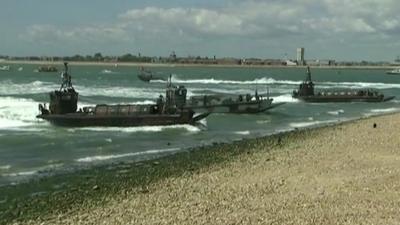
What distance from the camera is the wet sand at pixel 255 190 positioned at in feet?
39.4

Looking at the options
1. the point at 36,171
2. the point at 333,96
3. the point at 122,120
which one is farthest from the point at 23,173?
A: the point at 333,96

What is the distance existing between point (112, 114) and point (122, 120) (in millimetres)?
900

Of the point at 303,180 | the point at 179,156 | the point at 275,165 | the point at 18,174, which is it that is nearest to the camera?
the point at 303,180

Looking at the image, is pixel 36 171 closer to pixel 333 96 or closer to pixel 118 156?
pixel 118 156

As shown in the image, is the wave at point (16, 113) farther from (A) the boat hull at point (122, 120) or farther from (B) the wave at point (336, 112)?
(B) the wave at point (336, 112)

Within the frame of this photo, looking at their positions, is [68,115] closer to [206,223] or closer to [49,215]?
[49,215]

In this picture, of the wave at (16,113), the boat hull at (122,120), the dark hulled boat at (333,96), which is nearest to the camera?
the boat hull at (122,120)

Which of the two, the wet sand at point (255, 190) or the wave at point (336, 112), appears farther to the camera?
the wave at point (336, 112)

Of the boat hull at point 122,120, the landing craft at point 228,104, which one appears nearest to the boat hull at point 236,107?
the landing craft at point 228,104

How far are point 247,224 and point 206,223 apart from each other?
0.70m

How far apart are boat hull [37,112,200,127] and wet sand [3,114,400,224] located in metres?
12.4

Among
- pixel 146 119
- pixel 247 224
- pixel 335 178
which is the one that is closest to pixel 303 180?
pixel 335 178

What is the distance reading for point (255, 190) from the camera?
1446 centimetres

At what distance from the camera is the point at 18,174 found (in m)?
19.8
